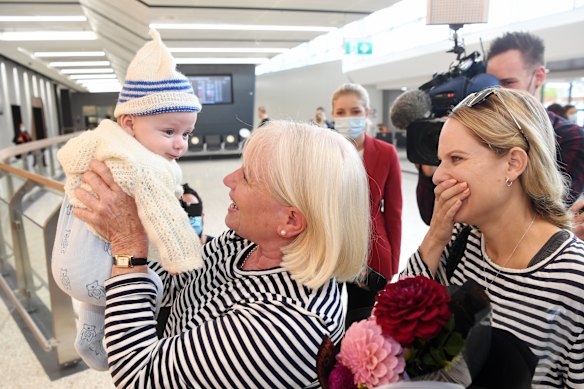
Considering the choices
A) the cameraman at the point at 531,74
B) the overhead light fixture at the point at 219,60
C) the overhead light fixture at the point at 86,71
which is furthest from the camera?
the overhead light fixture at the point at 86,71

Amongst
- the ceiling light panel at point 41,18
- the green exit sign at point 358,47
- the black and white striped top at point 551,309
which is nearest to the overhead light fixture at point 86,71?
the ceiling light panel at point 41,18

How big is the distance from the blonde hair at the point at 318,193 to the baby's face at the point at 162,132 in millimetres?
353

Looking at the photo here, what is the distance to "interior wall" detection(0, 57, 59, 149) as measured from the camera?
1403cm

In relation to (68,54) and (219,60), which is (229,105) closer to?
(219,60)

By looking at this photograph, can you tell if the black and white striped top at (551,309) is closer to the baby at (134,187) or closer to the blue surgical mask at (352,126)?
the baby at (134,187)

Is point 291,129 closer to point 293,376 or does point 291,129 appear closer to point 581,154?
point 293,376

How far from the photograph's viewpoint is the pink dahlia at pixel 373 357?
1.82ft

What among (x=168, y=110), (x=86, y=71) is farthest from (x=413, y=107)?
(x=86, y=71)

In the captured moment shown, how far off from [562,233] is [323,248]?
53cm

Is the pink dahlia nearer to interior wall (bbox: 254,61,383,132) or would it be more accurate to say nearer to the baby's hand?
the baby's hand

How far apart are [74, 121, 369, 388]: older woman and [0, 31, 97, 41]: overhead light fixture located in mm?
11676

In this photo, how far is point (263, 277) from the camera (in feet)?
3.27

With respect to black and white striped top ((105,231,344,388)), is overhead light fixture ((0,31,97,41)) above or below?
above

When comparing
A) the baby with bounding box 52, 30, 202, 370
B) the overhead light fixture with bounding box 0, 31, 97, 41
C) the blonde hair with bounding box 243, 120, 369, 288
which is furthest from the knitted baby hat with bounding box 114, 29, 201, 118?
the overhead light fixture with bounding box 0, 31, 97, 41
